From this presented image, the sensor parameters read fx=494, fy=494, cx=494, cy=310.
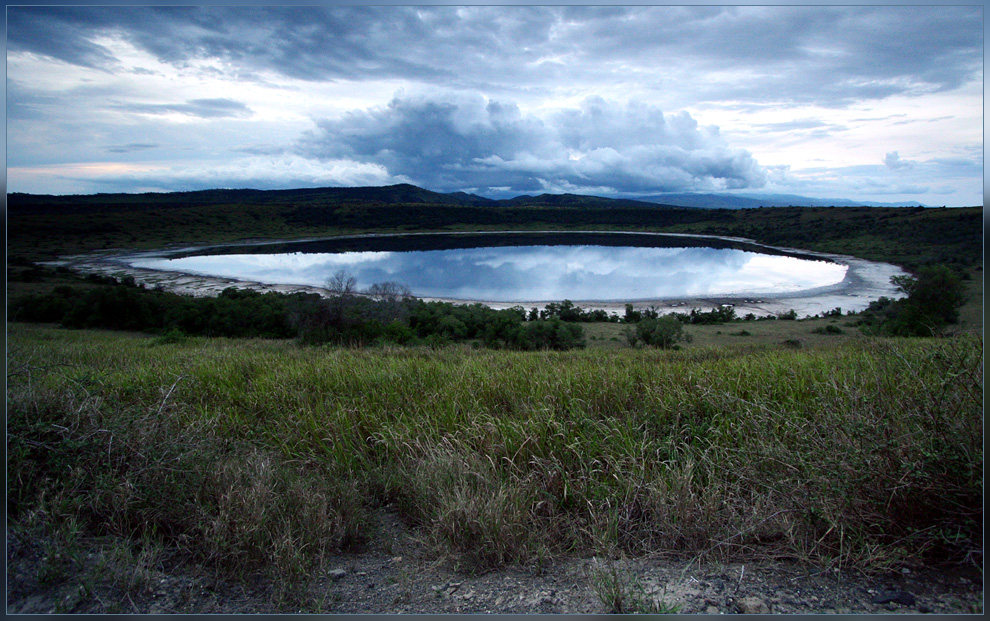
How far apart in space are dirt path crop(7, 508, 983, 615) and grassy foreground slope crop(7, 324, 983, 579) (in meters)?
0.10

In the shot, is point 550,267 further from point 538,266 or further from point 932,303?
point 932,303

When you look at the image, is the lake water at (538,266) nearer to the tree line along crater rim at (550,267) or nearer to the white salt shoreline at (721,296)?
the tree line along crater rim at (550,267)

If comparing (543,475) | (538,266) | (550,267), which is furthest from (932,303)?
(538,266)

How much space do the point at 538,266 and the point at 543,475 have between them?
4313 cm

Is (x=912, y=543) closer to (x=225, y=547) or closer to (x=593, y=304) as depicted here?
(x=225, y=547)

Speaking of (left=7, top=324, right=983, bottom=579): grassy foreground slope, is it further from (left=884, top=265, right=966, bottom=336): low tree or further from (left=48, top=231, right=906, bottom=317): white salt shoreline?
(left=48, top=231, right=906, bottom=317): white salt shoreline

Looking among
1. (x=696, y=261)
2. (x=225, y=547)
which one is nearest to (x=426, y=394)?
(x=225, y=547)

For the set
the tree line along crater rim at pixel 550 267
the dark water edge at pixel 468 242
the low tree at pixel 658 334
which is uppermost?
the dark water edge at pixel 468 242

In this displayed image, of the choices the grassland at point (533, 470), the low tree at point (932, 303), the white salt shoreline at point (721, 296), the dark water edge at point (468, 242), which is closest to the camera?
the grassland at point (533, 470)

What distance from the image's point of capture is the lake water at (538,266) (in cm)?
2619

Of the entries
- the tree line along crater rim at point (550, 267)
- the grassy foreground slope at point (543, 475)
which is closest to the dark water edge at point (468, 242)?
the tree line along crater rim at point (550, 267)

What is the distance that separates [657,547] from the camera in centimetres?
253

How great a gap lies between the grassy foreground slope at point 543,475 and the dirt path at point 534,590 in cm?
10

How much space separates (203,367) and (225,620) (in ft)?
17.4
